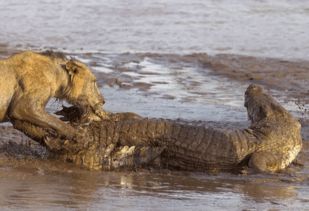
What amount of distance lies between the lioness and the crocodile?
12 centimetres

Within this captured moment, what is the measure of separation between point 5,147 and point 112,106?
130 inches

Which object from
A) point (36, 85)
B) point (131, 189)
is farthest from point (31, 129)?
point (131, 189)

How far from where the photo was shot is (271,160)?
9688mm

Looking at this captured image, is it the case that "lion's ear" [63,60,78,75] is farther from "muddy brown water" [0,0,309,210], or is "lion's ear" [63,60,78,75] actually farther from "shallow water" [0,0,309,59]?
"shallow water" [0,0,309,59]

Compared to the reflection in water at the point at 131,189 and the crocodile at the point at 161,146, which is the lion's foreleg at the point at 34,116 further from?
the reflection in water at the point at 131,189

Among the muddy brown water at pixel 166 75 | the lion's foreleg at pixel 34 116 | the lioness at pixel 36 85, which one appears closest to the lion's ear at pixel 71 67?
the lioness at pixel 36 85

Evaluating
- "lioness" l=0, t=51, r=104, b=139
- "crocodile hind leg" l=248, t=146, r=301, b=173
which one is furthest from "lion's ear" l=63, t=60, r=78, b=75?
"crocodile hind leg" l=248, t=146, r=301, b=173

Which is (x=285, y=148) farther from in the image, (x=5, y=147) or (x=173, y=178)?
(x=5, y=147)

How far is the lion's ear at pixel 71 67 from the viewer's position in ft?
31.4

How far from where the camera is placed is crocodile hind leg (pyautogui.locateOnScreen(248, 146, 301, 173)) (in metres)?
9.58

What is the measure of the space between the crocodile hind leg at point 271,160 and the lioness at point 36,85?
149cm

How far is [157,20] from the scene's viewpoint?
20.7m

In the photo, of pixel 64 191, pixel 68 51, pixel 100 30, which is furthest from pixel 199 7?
pixel 64 191

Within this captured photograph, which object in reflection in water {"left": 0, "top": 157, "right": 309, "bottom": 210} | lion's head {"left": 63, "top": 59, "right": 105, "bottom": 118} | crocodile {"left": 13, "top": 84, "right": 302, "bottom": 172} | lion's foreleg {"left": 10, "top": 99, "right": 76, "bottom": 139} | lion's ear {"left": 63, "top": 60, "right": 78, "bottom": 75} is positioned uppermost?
lion's ear {"left": 63, "top": 60, "right": 78, "bottom": 75}
